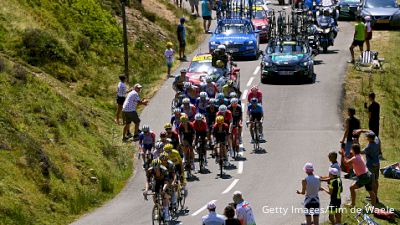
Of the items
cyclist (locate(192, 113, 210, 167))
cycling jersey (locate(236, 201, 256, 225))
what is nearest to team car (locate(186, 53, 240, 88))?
cyclist (locate(192, 113, 210, 167))

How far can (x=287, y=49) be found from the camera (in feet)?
131

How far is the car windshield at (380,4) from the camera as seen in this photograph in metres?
53.1

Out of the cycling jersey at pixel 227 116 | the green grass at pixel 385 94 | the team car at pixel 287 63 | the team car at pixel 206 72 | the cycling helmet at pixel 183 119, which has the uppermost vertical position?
the cycling helmet at pixel 183 119

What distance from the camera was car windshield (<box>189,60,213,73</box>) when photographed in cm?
3628

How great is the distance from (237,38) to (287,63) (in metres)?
4.88

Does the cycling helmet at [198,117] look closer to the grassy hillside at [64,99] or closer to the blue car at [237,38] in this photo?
the grassy hillside at [64,99]

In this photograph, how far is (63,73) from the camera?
3609cm

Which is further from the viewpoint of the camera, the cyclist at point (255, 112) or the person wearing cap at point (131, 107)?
the person wearing cap at point (131, 107)

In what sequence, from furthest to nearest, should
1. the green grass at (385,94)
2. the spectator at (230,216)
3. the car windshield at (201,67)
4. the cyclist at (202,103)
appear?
the car windshield at (201,67) < the green grass at (385,94) < the cyclist at (202,103) < the spectator at (230,216)

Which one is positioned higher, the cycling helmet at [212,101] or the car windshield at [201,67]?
the cycling helmet at [212,101]

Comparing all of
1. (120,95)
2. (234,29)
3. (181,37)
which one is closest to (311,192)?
(120,95)

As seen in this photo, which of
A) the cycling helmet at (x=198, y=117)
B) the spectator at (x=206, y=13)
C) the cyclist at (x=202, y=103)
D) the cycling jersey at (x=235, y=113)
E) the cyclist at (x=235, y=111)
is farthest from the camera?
the spectator at (x=206, y=13)

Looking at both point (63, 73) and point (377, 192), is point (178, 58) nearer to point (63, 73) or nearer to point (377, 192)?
point (63, 73)

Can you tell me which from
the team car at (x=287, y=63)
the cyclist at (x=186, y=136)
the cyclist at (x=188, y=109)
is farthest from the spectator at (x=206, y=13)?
the cyclist at (x=186, y=136)
